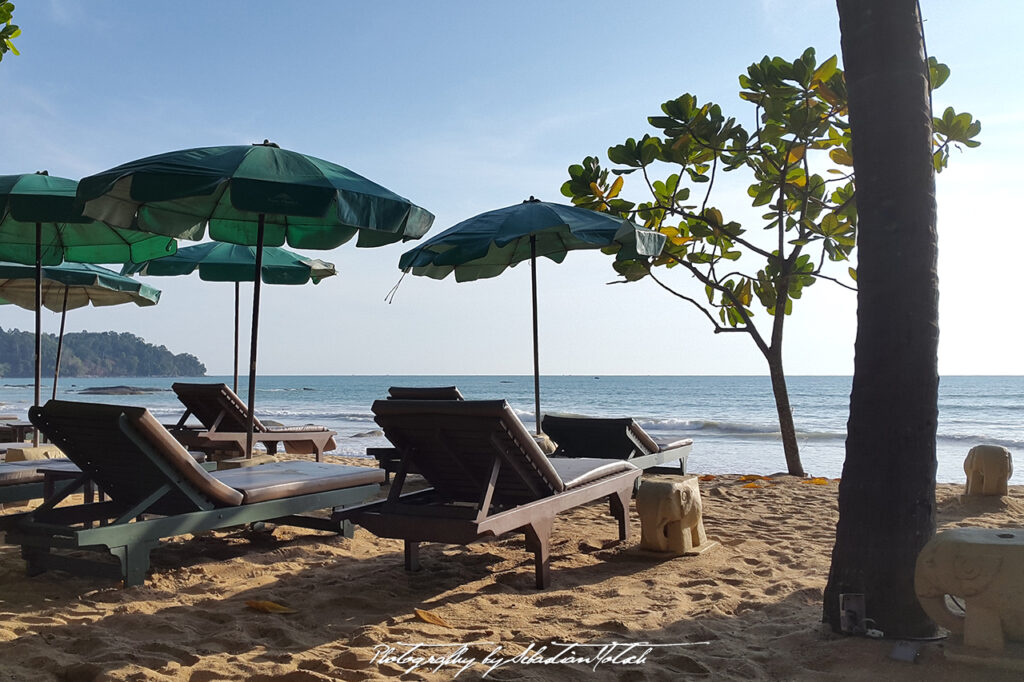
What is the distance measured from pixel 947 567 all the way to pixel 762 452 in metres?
15.8

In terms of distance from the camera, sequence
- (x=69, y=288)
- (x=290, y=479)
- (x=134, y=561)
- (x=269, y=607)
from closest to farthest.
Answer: (x=269, y=607) → (x=134, y=561) → (x=290, y=479) → (x=69, y=288)

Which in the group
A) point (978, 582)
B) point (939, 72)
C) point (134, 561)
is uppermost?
point (939, 72)

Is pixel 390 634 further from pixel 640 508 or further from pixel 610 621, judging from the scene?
pixel 640 508

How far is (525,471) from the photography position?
151 inches

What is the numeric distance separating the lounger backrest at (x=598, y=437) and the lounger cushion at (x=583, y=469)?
1256 millimetres

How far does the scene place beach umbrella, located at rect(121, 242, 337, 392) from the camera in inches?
309

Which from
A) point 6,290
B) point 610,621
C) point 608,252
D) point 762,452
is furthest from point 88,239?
point 762,452

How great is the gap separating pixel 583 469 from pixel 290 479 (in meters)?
1.69

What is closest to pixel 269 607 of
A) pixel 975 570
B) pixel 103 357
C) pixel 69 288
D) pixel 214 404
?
pixel 975 570

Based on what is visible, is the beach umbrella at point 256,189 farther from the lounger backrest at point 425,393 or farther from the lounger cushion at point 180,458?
the lounger cushion at point 180,458

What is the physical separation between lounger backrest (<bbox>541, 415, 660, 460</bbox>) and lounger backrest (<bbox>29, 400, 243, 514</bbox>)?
3.11 m

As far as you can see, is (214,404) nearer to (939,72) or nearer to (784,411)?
(784,411)

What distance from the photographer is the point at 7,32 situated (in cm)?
439

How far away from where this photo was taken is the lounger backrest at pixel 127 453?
11.4 feet
